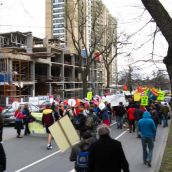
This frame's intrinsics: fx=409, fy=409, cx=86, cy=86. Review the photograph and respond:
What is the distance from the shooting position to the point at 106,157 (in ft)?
20.1

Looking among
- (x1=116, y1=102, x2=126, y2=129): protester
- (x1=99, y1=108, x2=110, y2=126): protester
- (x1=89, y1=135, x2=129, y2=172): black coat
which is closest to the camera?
(x1=89, y1=135, x2=129, y2=172): black coat

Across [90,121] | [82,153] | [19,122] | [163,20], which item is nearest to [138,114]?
[19,122]

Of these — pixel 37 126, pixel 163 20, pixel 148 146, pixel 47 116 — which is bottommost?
pixel 37 126

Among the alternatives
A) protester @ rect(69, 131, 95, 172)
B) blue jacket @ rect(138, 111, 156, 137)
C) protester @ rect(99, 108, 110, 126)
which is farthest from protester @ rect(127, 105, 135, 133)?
protester @ rect(69, 131, 95, 172)

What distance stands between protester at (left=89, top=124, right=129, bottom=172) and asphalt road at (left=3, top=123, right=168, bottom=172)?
17.5 feet

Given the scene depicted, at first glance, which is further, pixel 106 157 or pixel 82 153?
pixel 82 153

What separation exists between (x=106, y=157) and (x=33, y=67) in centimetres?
5483

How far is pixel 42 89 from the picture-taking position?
2680 inches

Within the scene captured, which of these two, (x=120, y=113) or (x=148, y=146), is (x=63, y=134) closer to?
(x=148, y=146)

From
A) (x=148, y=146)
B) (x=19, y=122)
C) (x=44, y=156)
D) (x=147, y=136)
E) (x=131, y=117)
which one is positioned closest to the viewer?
(x=147, y=136)

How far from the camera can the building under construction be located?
51.4m

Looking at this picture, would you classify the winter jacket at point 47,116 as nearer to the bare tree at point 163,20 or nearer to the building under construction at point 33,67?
the bare tree at point 163,20

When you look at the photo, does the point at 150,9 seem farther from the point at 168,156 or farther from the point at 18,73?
the point at 18,73

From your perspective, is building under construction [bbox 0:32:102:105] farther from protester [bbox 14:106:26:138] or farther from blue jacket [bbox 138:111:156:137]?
blue jacket [bbox 138:111:156:137]
